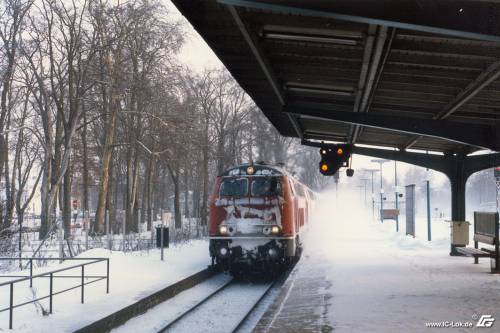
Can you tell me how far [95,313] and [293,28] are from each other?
5.93 meters

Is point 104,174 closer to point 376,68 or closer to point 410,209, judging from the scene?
point 410,209

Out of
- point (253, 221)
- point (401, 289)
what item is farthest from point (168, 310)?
point (401, 289)

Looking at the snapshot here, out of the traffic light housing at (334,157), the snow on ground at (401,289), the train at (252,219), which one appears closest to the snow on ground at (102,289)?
the train at (252,219)

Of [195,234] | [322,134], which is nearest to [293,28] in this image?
[322,134]

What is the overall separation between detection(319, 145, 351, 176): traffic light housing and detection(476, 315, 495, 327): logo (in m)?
7.04

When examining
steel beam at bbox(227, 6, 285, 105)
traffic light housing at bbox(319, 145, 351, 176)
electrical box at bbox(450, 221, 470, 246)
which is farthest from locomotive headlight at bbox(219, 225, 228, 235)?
electrical box at bbox(450, 221, 470, 246)

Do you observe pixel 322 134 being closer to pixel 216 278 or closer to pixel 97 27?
pixel 216 278

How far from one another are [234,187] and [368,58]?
27.8 ft

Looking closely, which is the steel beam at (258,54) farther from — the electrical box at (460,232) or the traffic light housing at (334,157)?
the electrical box at (460,232)

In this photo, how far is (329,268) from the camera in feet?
51.0

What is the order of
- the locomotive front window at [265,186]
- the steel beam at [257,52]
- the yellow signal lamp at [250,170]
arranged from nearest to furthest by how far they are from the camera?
the steel beam at [257,52]
the locomotive front window at [265,186]
the yellow signal lamp at [250,170]

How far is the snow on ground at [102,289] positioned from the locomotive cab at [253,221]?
1.42 meters

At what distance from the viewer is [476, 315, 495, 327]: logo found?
7.93m

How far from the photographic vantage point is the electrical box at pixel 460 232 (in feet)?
56.9
